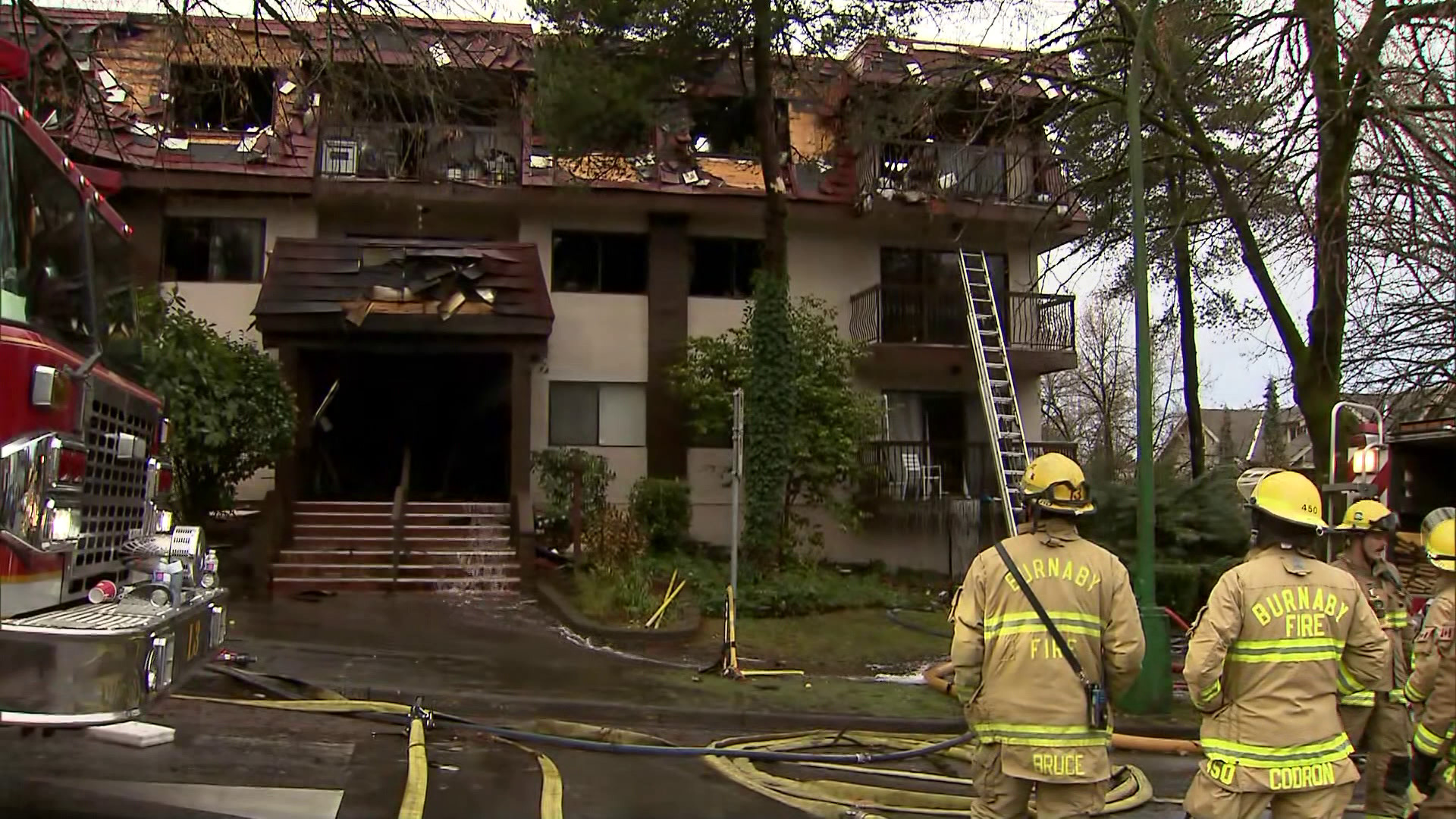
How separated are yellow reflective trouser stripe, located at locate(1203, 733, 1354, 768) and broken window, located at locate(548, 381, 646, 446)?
15.8 m

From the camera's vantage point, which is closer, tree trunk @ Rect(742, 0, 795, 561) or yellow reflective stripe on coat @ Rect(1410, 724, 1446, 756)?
yellow reflective stripe on coat @ Rect(1410, 724, 1446, 756)

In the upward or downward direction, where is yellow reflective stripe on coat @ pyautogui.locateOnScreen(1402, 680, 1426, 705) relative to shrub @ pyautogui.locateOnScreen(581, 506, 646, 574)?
downward

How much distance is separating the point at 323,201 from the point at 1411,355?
15652 mm

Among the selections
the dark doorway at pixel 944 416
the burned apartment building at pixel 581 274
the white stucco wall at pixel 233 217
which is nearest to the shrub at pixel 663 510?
the burned apartment building at pixel 581 274

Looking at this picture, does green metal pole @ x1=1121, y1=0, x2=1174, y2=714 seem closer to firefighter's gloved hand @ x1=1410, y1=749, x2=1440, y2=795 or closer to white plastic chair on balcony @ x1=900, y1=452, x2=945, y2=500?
firefighter's gloved hand @ x1=1410, y1=749, x2=1440, y2=795

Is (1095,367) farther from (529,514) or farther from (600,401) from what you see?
(529,514)

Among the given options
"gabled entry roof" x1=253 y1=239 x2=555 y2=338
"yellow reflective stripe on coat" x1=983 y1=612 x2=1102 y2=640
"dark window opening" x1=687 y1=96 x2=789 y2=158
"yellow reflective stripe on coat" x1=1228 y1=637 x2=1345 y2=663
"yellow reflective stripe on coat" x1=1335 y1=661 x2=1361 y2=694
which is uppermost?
"dark window opening" x1=687 y1=96 x2=789 y2=158

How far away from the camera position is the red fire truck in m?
4.05

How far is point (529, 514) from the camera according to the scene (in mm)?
16156

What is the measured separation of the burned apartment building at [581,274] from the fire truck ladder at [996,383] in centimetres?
42

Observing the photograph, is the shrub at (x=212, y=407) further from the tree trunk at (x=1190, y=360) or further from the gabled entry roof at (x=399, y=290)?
the tree trunk at (x=1190, y=360)

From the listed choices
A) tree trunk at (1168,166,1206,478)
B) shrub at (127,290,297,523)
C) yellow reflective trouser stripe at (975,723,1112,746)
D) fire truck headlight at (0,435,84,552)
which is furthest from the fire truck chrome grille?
tree trunk at (1168,166,1206,478)

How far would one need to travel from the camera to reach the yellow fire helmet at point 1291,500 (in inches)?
160

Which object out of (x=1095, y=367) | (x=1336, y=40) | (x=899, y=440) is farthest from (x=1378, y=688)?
(x=1095, y=367)
